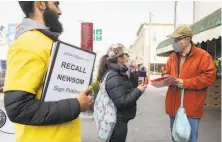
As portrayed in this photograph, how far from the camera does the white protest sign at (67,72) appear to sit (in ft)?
5.23

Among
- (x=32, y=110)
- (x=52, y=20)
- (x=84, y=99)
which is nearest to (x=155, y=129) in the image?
A: (x=84, y=99)

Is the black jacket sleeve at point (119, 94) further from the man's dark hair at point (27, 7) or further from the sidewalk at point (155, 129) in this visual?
the sidewalk at point (155, 129)

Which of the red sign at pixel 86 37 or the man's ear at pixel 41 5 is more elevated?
the red sign at pixel 86 37

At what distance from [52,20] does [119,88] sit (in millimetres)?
1793

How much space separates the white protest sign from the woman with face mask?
166 cm

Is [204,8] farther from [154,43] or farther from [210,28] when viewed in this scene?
[154,43]

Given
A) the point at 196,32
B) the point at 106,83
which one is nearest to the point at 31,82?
the point at 106,83

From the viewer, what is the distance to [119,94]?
11.2ft

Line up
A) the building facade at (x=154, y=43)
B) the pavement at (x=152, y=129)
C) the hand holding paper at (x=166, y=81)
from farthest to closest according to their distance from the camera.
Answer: the building facade at (x=154, y=43) → the pavement at (x=152, y=129) → the hand holding paper at (x=166, y=81)

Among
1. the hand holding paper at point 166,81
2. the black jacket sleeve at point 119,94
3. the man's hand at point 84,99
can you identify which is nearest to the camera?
the man's hand at point 84,99

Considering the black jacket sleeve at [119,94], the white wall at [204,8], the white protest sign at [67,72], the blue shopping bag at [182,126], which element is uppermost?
the white wall at [204,8]

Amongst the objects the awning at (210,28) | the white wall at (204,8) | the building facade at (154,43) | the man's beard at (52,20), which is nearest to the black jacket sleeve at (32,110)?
the man's beard at (52,20)

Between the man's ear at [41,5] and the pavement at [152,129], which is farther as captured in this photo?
the pavement at [152,129]

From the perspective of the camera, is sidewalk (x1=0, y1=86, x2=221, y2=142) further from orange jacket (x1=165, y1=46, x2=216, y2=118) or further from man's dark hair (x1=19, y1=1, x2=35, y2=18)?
man's dark hair (x1=19, y1=1, x2=35, y2=18)
